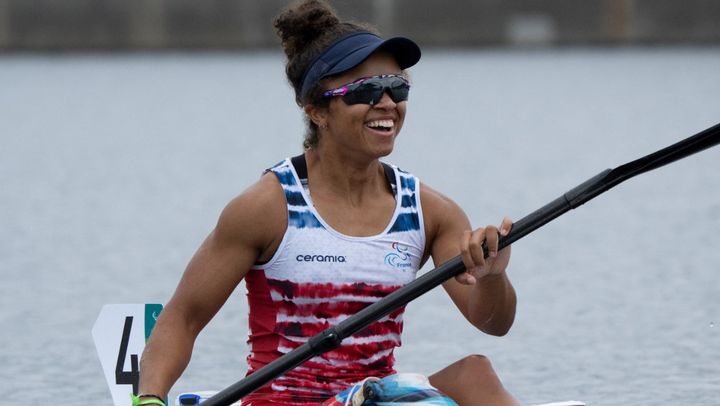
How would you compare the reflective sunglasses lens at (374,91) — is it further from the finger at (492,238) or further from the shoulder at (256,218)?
the finger at (492,238)

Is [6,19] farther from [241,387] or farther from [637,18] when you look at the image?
[241,387]

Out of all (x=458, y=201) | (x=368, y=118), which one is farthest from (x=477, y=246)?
(x=458, y=201)

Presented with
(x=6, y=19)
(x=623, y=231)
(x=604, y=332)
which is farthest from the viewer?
(x=6, y=19)

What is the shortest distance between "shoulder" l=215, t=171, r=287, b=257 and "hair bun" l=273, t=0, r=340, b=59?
1.19ft

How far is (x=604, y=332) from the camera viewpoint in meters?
6.95

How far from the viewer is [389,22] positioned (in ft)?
101

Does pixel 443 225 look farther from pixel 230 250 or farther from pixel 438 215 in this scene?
pixel 230 250

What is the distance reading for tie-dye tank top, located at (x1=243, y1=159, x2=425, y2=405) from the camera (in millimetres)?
3705

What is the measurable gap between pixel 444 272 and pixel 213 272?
20.6 inches

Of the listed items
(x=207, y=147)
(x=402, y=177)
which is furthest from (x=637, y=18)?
(x=402, y=177)

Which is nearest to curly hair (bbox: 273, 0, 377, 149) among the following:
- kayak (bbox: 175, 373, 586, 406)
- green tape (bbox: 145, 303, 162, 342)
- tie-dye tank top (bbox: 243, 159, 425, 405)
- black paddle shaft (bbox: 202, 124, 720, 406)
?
tie-dye tank top (bbox: 243, 159, 425, 405)

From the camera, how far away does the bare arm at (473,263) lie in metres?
3.45

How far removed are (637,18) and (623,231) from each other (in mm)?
22208

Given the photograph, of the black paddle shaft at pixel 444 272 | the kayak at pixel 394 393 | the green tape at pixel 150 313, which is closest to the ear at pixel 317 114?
the black paddle shaft at pixel 444 272
